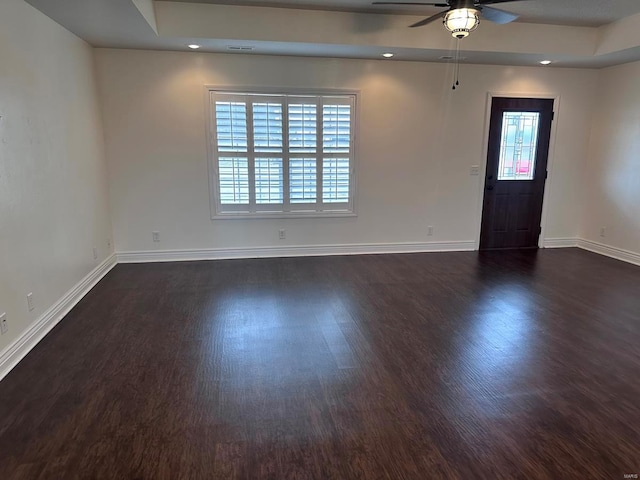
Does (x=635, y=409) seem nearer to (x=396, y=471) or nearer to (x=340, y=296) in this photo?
(x=396, y=471)

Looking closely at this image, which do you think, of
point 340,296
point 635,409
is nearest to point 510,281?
point 340,296

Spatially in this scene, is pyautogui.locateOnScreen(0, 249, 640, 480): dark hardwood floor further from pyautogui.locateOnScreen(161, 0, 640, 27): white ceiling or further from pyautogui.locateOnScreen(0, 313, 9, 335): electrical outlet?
pyautogui.locateOnScreen(161, 0, 640, 27): white ceiling

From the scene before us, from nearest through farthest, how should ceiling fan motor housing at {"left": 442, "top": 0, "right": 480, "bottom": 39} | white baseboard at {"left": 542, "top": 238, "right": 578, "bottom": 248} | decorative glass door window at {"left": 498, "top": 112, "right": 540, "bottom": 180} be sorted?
ceiling fan motor housing at {"left": 442, "top": 0, "right": 480, "bottom": 39} < decorative glass door window at {"left": 498, "top": 112, "right": 540, "bottom": 180} < white baseboard at {"left": 542, "top": 238, "right": 578, "bottom": 248}

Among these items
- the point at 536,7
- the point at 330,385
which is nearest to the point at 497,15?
the point at 536,7

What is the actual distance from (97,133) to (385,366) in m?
4.09

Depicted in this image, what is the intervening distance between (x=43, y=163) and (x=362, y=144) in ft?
11.7

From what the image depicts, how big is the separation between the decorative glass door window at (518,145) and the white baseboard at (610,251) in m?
1.32

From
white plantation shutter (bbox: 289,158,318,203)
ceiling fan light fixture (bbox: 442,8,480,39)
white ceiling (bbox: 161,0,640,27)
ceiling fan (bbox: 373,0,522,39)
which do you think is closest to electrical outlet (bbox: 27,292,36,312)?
white ceiling (bbox: 161,0,640,27)

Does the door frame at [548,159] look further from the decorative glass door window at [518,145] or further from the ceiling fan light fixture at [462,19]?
the ceiling fan light fixture at [462,19]

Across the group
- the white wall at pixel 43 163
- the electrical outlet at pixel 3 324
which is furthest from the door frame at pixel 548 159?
the electrical outlet at pixel 3 324

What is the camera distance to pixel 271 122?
202 inches

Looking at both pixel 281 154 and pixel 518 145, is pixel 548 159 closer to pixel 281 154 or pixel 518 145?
pixel 518 145

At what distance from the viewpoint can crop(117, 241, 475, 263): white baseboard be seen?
517 centimetres

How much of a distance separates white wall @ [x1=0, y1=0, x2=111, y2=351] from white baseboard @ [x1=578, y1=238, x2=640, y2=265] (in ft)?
21.6
